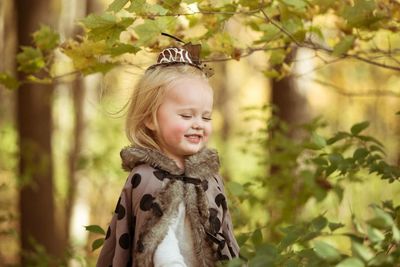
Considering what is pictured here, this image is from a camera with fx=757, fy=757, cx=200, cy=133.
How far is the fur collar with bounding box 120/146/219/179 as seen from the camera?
286 cm

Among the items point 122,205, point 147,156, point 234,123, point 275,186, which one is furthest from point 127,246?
point 234,123

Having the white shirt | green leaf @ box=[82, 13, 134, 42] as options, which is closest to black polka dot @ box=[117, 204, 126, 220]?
the white shirt

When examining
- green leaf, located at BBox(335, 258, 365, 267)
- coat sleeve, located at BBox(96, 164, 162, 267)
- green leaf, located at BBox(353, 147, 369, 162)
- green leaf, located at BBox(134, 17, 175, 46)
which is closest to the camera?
green leaf, located at BBox(335, 258, 365, 267)

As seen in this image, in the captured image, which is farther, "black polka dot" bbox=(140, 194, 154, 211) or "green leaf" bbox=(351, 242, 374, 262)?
"black polka dot" bbox=(140, 194, 154, 211)

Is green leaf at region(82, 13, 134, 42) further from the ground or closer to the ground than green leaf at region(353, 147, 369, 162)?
further from the ground

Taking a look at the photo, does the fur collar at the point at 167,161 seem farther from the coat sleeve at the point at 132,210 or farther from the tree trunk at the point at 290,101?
the tree trunk at the point at 290,101

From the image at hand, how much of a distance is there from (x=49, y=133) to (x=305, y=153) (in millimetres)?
4205

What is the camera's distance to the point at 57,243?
348 inches

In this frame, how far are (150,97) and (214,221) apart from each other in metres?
0.54

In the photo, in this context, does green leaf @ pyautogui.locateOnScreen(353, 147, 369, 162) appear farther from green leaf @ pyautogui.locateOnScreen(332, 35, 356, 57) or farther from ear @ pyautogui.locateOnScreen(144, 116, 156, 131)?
ear @ pyautogui.locateOnScreen(144, 116, 156, 131)

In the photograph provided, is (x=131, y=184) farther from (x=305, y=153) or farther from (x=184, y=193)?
(x=305, y=153)

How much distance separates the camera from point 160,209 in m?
2.75

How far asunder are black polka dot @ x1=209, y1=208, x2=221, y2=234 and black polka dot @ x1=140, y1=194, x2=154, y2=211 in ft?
0.79

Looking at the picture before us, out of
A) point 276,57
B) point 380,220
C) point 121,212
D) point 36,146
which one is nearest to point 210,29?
point 276,57
